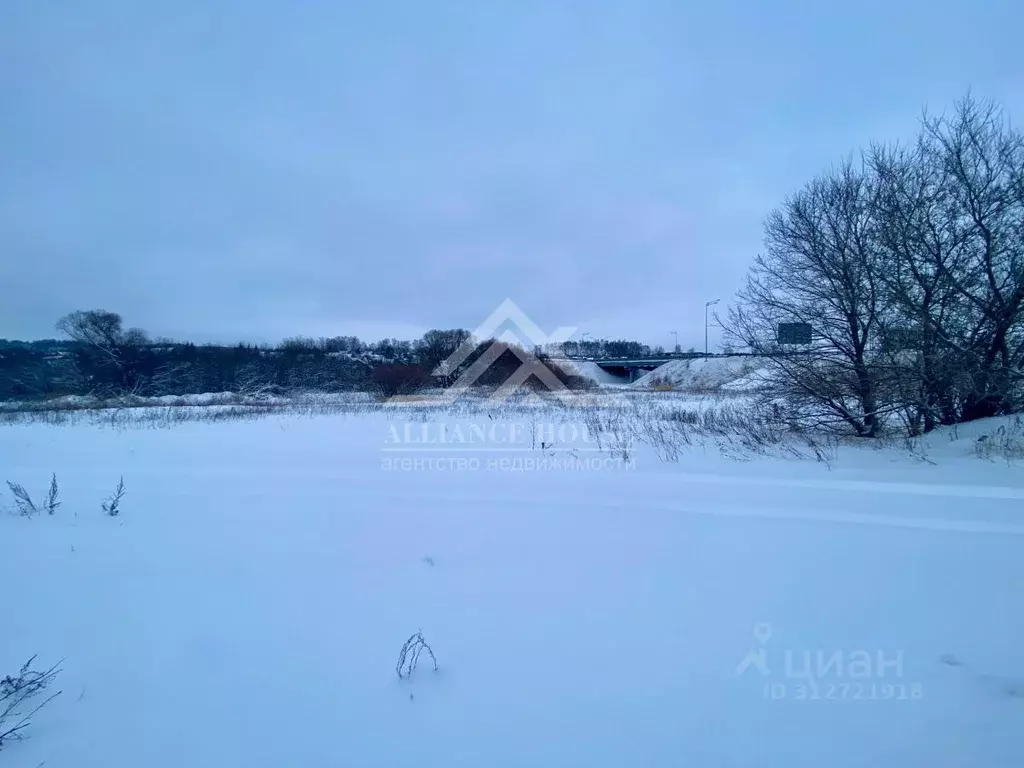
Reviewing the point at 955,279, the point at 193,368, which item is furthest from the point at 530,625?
the point at 193,368

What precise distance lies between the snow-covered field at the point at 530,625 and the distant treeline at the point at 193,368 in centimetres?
1730

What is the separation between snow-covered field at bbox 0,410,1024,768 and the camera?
161 cm

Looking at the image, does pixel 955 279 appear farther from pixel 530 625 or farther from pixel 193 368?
pixel 193 368

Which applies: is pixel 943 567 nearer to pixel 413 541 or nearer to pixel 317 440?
pixel 413 541

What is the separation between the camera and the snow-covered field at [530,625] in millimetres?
1614

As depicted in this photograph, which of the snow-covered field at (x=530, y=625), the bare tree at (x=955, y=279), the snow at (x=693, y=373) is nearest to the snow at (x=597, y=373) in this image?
the snow at (x=693, y=373)

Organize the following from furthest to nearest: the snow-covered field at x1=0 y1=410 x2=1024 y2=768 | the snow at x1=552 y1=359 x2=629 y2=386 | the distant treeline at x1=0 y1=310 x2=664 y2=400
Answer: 1. the snow at x1=552 y1=359 x2=629 y2=386
2. the distant treeline at x1=0 y1=310 x2=664 y2=400
3. the snow-covered field at x1=0 y1=410 x2=1024 y2=768

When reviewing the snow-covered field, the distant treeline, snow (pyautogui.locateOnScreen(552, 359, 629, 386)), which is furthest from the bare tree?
snow (pyautogui.locateOnScreen(552, 359, 629, 386))

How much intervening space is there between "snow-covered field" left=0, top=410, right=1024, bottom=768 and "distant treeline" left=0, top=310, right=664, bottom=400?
17296 mm

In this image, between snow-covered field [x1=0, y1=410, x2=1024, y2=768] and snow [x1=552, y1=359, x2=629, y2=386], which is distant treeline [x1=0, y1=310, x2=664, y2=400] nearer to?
snow [x1=552, y1=359, x2=629, y2=386]

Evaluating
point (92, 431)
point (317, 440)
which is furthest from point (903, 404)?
point (92, 431)

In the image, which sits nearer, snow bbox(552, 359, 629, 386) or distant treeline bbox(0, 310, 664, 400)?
distant treeline bbox(0, 310, 664, 400)

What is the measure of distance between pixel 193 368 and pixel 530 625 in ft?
119

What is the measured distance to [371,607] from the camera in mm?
2455
